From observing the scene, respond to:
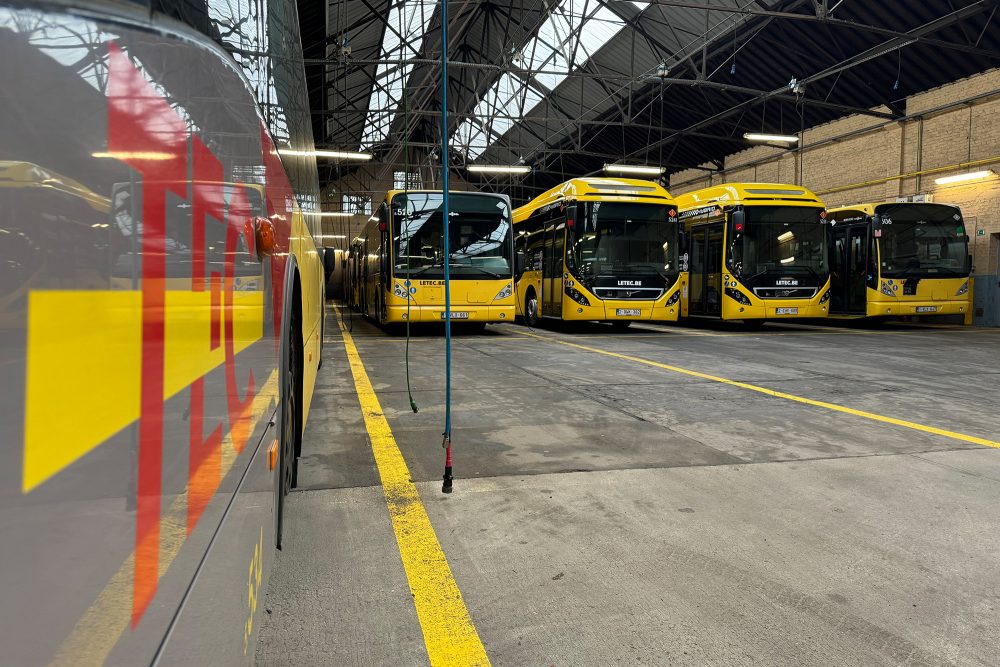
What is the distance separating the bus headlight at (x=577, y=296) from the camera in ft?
47.3

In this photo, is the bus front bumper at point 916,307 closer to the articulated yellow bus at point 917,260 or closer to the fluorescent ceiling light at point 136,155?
the articulated yellow bus at point 917,260

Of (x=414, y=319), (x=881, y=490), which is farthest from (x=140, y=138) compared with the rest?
(x=414, y=319)

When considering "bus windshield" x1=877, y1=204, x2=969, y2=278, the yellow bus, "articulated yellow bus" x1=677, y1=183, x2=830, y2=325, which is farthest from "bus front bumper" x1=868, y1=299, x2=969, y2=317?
the yellow bus

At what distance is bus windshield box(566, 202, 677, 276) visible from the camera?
14.4 meters

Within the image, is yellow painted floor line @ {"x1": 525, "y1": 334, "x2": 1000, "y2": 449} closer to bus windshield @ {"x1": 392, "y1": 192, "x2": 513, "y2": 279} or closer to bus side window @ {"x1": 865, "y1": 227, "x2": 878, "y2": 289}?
bus windshield @ {"x1": 392, "y1": 192, "x2": 513, "y2": 279}

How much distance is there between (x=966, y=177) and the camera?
18672 millimetres

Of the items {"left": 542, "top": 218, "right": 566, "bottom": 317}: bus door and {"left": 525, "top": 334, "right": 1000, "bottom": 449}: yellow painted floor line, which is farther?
{"left": 542, "top": 218, "right": 566, "bottom": 317}: bus door

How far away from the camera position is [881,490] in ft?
12.3

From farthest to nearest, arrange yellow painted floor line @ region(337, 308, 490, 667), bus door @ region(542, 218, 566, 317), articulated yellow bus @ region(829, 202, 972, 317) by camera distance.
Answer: articulated yellow bus @ region(829, 202, 972, 317)
bus door @ region(542, 218, 566, 317)
yellow painted floor line @ region(337, 308, 490, 667)

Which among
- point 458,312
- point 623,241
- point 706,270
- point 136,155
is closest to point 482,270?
point 458,312

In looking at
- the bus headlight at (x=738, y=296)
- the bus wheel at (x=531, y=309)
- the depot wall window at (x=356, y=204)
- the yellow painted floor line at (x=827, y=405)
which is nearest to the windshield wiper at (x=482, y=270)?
the bus wheel at (x=531, y=309)

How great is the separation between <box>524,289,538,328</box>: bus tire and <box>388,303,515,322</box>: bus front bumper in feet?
10.6

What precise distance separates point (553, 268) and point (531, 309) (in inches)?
84.9

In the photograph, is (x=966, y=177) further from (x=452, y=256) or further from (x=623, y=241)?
(x=452, y=256)
